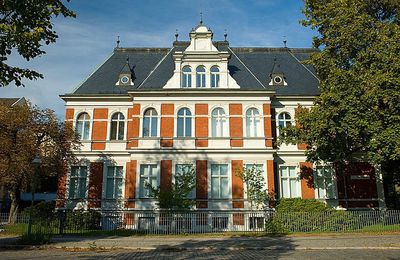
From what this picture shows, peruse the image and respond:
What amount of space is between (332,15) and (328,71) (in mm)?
3524

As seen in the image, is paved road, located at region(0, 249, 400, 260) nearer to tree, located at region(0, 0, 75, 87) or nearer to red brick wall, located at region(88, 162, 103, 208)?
tree, located at region(0, 0, 75, 87)

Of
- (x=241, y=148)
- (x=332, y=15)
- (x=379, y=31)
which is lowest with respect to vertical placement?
(x=241, y=148)

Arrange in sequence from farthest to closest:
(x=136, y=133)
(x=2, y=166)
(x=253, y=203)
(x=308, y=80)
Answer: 1. (x=308, y=80)
2. (x=136, y=133)
3. (x=253, y=203)
4. (x=2, y=166)

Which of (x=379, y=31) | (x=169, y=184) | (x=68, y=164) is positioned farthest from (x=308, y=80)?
(x=68, y=164)

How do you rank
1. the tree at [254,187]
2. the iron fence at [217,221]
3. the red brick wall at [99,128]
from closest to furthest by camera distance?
the iron fence at [217,221] < the tree at [254,187] < the red brick wall at [99,128]

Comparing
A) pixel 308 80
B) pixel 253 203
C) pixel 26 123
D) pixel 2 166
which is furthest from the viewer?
pixel 308 80

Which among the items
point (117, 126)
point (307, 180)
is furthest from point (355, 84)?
point (117, 126)

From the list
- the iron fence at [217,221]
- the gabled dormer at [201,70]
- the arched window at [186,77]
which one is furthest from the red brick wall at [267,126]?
the arched window at [186,77]

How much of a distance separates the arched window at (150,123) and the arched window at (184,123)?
165 centimetres

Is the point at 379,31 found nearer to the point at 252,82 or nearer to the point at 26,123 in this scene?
the point at 252,82

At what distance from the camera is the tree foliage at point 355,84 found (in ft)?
64.1

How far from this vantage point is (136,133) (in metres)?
24.8

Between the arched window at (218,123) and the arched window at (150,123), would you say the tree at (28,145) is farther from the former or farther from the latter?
the arched window at (218,123)

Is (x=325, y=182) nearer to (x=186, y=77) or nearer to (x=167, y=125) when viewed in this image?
(x=167, y=125)
